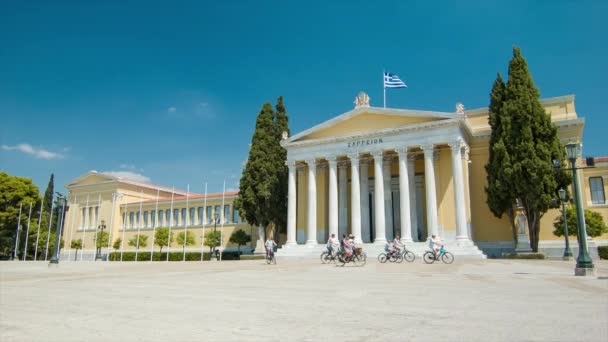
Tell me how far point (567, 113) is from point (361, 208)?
1869 cm

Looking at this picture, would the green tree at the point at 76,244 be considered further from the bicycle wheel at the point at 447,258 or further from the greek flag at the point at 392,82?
the bicycle wheel at the point at 447,258

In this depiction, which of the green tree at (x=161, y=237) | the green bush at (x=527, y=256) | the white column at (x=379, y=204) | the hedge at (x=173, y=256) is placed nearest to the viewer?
the green bush at (x=527, y=256)

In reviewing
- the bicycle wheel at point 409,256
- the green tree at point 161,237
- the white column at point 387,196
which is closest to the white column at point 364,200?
the white column at point 387,196

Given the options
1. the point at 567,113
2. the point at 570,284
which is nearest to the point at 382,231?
the point at 567,113

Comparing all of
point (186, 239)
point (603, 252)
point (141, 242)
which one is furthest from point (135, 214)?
point (603, 252)

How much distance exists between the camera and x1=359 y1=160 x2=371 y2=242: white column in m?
36.8

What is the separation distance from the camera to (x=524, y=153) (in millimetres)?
29266

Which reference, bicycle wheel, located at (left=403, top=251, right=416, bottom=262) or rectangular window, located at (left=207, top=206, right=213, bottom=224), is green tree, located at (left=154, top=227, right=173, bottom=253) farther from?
bicycle wheel, located at (left=403, top=251, right=416, bottom=262)

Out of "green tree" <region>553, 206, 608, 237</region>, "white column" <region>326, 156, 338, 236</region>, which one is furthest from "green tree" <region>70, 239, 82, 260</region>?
"green tree" <region>553, 206, 608, 237</region>

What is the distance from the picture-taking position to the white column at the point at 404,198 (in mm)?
33031

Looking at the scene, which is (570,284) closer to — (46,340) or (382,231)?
(46,340)

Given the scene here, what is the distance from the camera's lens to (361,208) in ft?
122

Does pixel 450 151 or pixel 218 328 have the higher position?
pixel 450 151

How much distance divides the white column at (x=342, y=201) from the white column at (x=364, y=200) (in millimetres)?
1967
